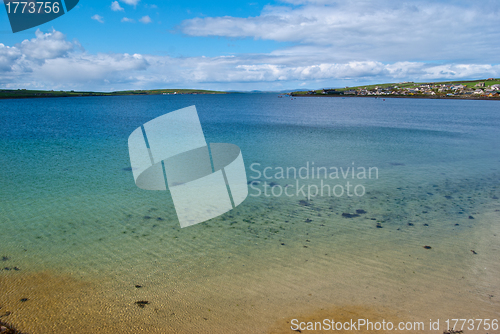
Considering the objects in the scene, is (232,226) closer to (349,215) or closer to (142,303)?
(142,303)

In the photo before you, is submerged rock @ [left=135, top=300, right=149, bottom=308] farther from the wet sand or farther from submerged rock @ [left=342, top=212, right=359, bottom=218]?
submerged rock @ [left=342, top=212, right=359, bottom=218]

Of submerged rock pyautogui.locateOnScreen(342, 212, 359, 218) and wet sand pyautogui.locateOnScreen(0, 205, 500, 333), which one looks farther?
submerged rock pyautogui.locateOnScreen(342, 212, 359, 218)

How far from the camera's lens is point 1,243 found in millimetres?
8172

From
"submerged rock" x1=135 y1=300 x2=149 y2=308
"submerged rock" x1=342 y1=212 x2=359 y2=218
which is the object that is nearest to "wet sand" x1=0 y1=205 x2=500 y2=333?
"submerged rock" x1=135 y1=300 x2=149 y2=308

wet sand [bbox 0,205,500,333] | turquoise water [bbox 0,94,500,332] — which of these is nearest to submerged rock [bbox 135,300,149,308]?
wet sand [bbox 0,205,500,333]

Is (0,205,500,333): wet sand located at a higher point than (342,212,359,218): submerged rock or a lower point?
lower

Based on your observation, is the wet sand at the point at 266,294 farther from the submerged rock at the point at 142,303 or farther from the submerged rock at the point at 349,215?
the submerged rock at the point at 349,215

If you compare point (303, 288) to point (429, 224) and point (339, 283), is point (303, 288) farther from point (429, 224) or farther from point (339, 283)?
point (429, 224)

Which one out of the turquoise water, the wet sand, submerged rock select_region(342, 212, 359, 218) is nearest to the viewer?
the wet sand

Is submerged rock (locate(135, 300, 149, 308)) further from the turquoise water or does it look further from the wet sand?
the turquoise water

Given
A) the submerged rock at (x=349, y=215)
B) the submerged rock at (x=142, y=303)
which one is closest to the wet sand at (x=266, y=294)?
the submerged rock at (x=142, y=303)

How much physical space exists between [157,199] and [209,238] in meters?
4.24

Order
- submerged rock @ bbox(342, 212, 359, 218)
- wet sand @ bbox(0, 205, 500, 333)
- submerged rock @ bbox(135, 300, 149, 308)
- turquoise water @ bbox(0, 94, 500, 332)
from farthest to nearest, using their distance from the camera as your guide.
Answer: submerged rock @ bbox(342, 212, 359, 218), turquoise water @ bbox(0, 94, 500, 332), submerged rock @ bbox(135, 300, 149, 308), wet sand @ bbox(0, 205, 500, 333)

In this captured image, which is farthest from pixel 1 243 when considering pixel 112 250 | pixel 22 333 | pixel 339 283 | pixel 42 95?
pixel 42 95
